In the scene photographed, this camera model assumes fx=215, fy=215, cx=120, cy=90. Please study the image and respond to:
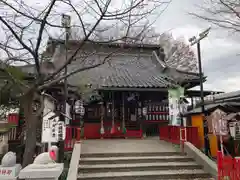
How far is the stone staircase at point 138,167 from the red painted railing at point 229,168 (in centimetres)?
156

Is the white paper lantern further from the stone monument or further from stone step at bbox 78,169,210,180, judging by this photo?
the stone monument

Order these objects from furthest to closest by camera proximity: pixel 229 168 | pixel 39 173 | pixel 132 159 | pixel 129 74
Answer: pixel 129 74 → pixel 132 159 → pixel 229 168 → pixel 39 173

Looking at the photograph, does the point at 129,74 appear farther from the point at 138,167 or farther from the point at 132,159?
the point at 138,167

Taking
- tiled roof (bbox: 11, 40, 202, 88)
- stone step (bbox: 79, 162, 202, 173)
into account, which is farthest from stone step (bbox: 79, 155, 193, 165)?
tiled roof (bbox: 11, 40, 202, 88)

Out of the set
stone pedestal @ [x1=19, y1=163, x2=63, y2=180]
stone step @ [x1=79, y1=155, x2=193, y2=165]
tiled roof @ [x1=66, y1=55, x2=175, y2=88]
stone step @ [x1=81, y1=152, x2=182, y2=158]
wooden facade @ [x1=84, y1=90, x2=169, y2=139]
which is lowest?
stone step @ [x1=79, y1=155, x2=193, y2=165]

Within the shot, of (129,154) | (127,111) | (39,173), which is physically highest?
(127,111)

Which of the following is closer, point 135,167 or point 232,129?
point 135,167

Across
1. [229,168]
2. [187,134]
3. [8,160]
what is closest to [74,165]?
[8,160]

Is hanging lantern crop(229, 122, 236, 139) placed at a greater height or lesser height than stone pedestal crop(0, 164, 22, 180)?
greater

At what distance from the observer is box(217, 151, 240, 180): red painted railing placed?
5883mm

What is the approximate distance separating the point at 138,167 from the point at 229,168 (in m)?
3.01

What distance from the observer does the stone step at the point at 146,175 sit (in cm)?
710

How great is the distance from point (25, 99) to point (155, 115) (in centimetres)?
947

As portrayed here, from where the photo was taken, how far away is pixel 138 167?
773cm
